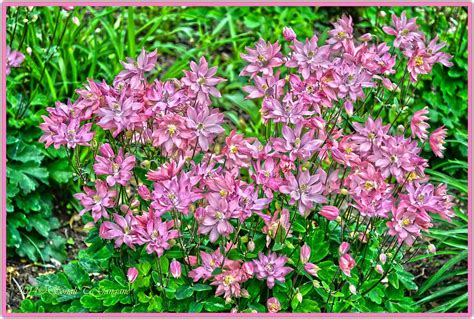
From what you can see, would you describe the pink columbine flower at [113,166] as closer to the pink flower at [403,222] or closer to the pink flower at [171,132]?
the pink flower at [171,132]

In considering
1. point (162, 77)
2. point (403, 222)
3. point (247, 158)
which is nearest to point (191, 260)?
point (247, 158)

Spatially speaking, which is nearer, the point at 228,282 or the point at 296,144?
the point at 296,144

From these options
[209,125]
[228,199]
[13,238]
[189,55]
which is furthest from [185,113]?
[189,55]

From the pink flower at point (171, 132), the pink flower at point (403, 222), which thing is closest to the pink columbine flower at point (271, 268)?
the pink flower at point (403, 222)

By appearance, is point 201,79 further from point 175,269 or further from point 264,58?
point 175,269

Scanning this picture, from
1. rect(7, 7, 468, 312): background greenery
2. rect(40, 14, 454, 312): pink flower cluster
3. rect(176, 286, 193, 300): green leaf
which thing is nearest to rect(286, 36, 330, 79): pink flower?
rect(40, 14, 454, 312): pink flower cluster
